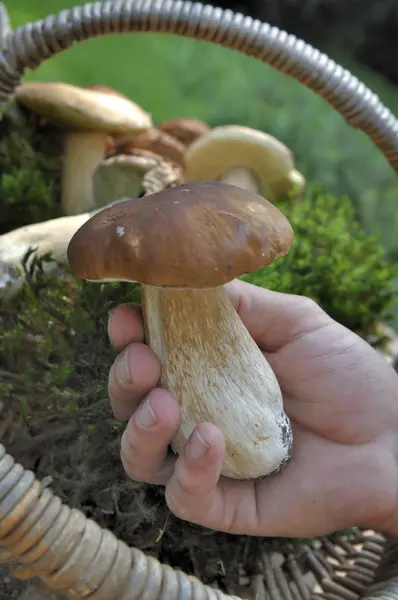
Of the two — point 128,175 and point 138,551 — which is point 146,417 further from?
point 128,175

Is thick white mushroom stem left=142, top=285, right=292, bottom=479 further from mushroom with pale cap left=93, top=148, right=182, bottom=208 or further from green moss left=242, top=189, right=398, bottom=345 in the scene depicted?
mushroom with pale cap left=93, top=148, right=182, bottom=208

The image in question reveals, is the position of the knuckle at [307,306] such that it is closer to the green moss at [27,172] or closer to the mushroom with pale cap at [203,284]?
the mushroom with pale cap at [203,284]

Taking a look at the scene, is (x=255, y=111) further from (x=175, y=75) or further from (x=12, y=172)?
(x=12, y=172)

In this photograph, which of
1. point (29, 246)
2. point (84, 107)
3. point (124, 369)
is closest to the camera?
point (124, 369)

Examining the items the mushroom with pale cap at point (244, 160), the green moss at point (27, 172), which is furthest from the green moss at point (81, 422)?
the mushroom with pale cap at point (244, 160)

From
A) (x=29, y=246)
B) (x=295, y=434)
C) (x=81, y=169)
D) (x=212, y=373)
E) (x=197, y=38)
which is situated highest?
(x=197, y=38)

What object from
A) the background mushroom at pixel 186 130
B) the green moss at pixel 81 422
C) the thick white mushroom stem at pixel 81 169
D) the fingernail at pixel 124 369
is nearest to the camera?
the fingernail at pixel 124 369

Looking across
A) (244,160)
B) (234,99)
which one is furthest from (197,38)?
(234,99)
